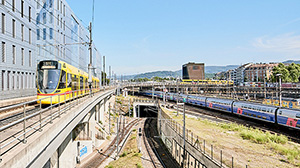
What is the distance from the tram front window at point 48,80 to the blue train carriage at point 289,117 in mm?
26293

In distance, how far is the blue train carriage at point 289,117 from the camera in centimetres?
2489

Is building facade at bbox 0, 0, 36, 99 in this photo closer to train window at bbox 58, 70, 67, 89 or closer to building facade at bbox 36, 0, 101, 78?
building facade at bbox 36, 0, 101, 78

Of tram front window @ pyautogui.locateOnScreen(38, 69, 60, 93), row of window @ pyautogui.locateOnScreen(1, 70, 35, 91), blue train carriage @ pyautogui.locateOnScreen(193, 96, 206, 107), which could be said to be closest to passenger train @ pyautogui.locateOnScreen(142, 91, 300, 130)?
blue train carriage @ pyautogui.locateOnScreen(193, 96, 206, 107)

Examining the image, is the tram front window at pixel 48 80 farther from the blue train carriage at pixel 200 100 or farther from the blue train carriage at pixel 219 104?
the blue train carriage at pixel 200 100

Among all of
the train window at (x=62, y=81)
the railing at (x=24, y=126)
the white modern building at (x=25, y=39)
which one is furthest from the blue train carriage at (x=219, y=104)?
the railing at (x=24, y=126)

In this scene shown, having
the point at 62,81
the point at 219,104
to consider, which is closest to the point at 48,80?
the point at 62,81

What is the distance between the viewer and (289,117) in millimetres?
26156

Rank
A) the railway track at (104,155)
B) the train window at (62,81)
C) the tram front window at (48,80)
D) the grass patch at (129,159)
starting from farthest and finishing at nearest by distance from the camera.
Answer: the railway track at (104,155), the grass patch at (129,159), the train window at (62,81), the tram front window at (48,80)

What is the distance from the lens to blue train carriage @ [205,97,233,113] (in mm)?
41037

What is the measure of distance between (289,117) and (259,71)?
14838cm

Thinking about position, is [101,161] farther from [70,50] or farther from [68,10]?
[68,10]

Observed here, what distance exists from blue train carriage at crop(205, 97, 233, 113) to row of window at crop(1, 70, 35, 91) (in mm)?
34456

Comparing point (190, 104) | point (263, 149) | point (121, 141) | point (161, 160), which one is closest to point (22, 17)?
point (121, 141)

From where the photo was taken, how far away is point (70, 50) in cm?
4950
